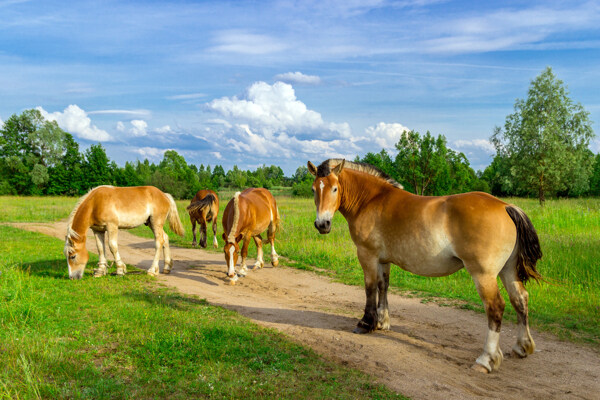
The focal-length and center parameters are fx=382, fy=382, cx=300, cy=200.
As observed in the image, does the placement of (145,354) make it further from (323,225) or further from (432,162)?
(432,162)

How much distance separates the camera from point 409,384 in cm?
459

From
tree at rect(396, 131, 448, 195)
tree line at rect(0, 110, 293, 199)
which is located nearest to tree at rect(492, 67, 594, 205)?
tree at rect(396, 131, 448, 195)

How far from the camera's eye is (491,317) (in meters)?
5.11

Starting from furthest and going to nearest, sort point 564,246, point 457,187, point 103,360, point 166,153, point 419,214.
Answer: point 166,153
point 457,187
point 564,246
point 419,214
point 103,360

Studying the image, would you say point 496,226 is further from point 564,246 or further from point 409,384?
point 564,246

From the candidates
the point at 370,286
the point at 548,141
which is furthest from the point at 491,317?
the point at 548,141

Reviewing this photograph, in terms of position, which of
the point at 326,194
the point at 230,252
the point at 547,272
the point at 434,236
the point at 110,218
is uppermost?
the point at 326,194

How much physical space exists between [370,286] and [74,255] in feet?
24.2

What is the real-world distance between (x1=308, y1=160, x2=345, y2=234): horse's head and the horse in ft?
21.0

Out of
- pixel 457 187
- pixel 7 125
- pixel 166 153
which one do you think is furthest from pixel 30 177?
pixel 457 187

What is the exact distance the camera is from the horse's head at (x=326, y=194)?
594cm

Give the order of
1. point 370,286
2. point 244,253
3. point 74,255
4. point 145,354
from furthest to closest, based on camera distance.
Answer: point 244,253, point 74,255, point 370,286, point 145,354

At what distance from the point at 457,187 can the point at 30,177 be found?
63843 millimetres

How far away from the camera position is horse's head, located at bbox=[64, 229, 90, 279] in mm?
9352
